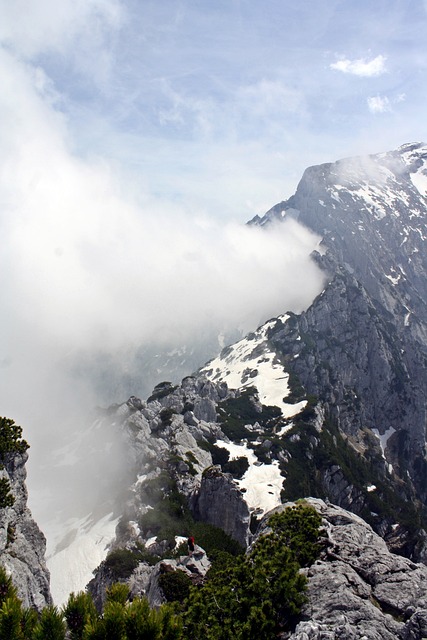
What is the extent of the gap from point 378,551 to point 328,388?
168 metres

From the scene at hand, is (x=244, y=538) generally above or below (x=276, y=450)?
below

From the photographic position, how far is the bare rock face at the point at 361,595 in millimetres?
21891

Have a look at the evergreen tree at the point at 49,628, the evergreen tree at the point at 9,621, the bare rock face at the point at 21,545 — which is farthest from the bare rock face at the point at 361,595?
the bare rock face at the point at 21,545

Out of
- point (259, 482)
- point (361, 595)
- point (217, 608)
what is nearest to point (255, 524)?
point (259, 482)

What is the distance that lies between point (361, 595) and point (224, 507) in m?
60.2

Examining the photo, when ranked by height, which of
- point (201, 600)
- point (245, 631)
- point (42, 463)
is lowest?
point (245, 631)

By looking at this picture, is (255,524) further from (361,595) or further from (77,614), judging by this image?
(77,614)

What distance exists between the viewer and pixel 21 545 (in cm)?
4378

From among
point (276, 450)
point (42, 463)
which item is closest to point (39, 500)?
point (42, 463)

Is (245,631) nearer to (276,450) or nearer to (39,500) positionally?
(39,500)

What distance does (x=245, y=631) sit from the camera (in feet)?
80.2

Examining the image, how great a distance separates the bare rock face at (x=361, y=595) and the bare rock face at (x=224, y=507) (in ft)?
166

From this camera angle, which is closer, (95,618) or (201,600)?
(95,618)

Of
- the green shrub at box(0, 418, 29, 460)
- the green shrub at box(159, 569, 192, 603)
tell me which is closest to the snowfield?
the green shrub at box(159, 569, 192, 603)
